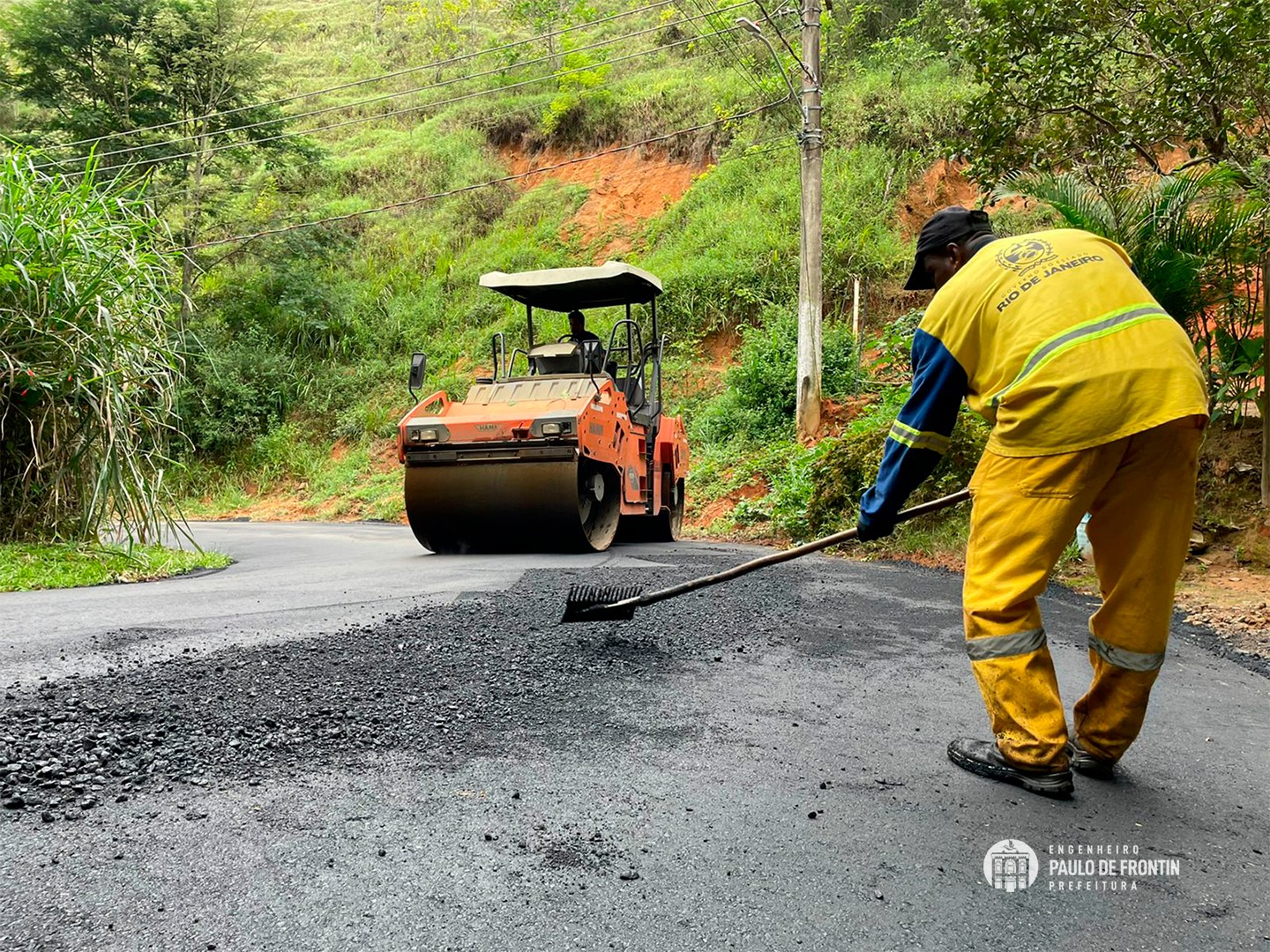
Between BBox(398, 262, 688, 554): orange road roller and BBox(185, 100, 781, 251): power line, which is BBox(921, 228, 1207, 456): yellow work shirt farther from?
BBox(185, 100, 781, 251): power line

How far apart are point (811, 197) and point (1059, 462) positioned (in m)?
10.3

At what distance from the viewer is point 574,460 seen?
24.6 ft

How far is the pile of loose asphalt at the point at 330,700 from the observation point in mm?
2502

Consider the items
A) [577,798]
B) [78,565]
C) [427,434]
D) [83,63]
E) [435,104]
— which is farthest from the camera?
[435,104]

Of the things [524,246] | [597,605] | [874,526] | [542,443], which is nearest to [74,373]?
[542,443]

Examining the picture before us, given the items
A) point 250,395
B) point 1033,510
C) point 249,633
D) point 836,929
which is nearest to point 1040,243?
point 1033,510

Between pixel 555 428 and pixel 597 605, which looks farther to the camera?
pixel 555 428

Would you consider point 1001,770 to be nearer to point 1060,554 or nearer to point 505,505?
point 1060,554

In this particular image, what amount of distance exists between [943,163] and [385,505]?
40.0ft

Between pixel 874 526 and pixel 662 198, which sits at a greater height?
pixel 662 198

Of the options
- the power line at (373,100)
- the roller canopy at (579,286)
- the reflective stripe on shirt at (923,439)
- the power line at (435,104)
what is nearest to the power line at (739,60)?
the power line at (435,104)

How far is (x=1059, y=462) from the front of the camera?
2412 mm

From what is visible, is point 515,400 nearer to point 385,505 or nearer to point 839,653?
point 839,653

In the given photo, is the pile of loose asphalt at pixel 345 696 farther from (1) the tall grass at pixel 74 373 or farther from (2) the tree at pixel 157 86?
(2) the tree at pixel 157 86
